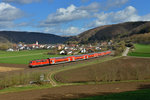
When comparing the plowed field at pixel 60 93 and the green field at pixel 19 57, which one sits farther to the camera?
the green field at pixel 19 57

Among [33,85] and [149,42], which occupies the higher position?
[149,42]

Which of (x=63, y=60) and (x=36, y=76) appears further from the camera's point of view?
(x=63, y=60)

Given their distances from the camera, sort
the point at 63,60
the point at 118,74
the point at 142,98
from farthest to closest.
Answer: the point at 63,60, the point at 118,74, the point at 142,98

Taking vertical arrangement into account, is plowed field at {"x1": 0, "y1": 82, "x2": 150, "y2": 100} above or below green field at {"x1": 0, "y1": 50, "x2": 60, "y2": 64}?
below

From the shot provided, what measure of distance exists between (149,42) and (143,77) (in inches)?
4143

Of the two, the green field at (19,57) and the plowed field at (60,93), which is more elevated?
the green field at (19,57)

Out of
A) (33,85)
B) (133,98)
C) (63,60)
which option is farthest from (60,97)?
(63,60)

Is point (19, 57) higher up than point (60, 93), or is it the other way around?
point (19, 57)

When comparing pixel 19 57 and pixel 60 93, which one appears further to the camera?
pixel 19 57

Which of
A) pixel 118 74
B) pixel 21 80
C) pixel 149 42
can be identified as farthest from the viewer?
pixel 149 42

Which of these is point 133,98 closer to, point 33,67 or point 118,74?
point 118,74

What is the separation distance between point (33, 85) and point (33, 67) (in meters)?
27.0

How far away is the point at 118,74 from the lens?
3212 cm

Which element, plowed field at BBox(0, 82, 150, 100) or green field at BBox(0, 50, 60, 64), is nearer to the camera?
plowed field at BBox(0, 82, 150, 100)
